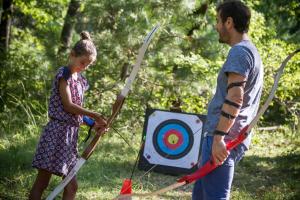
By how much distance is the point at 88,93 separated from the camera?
7082 millimetres

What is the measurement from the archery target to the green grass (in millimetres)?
189

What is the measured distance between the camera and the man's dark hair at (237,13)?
2.54 m

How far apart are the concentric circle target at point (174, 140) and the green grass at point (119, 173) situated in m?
0.27

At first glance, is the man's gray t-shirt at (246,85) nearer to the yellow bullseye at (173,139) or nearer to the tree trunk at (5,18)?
the yellow bullseye at (173,139)

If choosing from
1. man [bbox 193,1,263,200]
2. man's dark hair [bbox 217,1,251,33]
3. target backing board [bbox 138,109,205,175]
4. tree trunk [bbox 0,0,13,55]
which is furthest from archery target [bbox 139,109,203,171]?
tree trunk [bbox 0,0,13,55]

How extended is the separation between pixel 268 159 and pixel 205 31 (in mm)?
1979

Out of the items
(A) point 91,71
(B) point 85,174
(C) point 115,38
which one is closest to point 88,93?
(A) point 91,71

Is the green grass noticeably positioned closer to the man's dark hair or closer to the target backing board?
the target backing board

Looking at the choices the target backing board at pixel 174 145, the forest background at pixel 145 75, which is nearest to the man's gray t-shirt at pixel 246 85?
the target backing board at pixel 174 145

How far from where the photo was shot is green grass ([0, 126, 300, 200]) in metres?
4.41

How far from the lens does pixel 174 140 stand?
18.4 feet

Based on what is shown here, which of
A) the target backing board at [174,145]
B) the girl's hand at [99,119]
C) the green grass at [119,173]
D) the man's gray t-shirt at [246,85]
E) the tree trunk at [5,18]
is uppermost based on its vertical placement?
the tree trunk at [5,18]

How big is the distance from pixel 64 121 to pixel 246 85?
120 cm

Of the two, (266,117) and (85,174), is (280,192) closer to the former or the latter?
(85,174)
